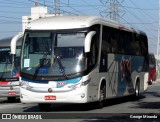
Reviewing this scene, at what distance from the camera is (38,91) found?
17.5 meters

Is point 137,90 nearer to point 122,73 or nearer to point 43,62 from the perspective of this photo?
point 122,73

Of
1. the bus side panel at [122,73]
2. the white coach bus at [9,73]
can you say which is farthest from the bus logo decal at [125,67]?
the white coach bus at [9,73]

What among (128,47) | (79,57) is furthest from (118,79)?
(79,57)

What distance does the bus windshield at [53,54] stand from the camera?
17.4 meters

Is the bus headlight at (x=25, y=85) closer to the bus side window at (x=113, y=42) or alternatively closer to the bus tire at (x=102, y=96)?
the bus tire at (x=102, y=96)

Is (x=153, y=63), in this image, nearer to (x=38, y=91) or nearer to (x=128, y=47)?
(x=128, y=47)

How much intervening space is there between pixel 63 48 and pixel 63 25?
91 cm

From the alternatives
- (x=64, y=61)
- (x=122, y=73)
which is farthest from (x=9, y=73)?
(x=64, y=61)

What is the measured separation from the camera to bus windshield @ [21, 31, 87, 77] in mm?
17438

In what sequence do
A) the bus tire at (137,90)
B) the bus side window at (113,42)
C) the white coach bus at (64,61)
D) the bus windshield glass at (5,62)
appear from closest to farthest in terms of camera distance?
the white coach bus at (64,61) < the bus side window at (113,42) < the bus windshield glass at (5,62) < the bus tire at (137,90)

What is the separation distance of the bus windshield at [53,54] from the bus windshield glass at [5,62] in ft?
22.3

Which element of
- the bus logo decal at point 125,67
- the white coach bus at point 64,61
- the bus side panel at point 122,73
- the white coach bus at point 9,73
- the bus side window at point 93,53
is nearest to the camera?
the white coach bus at point 64,61

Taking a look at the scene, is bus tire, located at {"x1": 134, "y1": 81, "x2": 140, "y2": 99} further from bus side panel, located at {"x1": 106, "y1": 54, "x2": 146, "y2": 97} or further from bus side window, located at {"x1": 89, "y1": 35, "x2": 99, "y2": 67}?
bus side window, located at {"x1": 89, "y1": 35, "x2": 99, "y2": 67}

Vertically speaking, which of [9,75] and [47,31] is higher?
[47,31]
